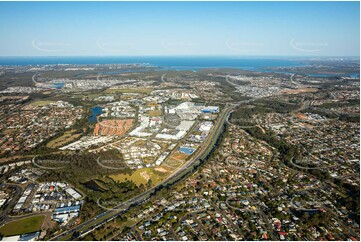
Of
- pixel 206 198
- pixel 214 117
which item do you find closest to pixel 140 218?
pixel 206 198

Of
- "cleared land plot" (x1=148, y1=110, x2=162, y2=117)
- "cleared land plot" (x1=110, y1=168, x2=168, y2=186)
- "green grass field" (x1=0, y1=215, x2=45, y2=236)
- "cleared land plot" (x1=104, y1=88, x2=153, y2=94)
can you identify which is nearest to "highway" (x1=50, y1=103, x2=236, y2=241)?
"cleared land plot" (x1=110, y1=168, x2=168, y2=186)

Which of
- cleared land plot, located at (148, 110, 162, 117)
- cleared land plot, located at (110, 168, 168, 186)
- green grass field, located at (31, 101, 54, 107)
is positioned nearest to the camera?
cleared land plot, located at (110, 168, 168, 186)

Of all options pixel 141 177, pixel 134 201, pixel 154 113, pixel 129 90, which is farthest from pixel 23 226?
pixel 129 90

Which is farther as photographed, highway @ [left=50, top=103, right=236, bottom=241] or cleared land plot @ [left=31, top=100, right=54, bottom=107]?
cleared land plot @ [left=31, top=100, right=54, bottom=107]

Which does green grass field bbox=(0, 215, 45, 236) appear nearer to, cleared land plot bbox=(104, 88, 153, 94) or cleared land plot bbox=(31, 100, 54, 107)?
cleared land plot bbox=(31, 100, 54, 107)

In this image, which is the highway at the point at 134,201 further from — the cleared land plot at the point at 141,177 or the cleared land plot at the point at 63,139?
the cleared land plot at the point at 63,139

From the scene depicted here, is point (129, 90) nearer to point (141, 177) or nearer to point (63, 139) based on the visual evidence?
point (63, 139)

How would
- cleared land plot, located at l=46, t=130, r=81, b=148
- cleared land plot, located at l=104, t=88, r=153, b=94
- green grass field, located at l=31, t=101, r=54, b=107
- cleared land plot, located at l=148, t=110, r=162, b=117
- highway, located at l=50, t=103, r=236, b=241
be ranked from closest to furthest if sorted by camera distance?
highway, located at l=50, t=103, r=236, b=241 < cleared land plot, located at l=46, t=130, r=81, b=148 < cleared land plot, located at l=148, t=110, r=162, b=117 < green grass field, located at l=31, t=101, r=54, b=107 < cleared land plot, located at l=104, t=88, r=153, b=94
